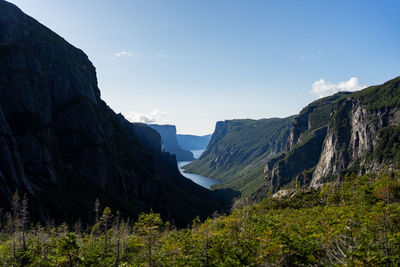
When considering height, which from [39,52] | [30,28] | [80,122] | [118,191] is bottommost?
[118,191]

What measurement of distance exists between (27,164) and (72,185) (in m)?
26.8

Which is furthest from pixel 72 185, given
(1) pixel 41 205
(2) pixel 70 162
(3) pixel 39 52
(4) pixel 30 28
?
(4) pixel 30 28

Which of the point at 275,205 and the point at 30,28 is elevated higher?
Answer: the point at 30,28

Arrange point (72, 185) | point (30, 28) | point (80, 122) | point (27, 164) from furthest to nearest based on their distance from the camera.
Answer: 1. point (30, 28)
2. point (80, 122)
3. point (72, 185)
4. point (27, 164)

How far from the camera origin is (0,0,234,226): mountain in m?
113

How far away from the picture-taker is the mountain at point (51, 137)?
113062 millimetres

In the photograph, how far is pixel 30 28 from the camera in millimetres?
182125

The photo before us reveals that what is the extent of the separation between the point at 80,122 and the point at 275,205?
5312 inches

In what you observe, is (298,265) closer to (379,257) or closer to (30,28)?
(379,257)

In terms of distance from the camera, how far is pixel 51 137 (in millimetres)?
149625

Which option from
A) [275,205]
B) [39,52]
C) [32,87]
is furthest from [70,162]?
[275,205]

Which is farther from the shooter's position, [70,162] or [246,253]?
[70,162]

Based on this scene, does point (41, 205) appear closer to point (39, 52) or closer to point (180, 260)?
point (180, 260)

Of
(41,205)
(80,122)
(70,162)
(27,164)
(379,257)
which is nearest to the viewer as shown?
(379,257)
